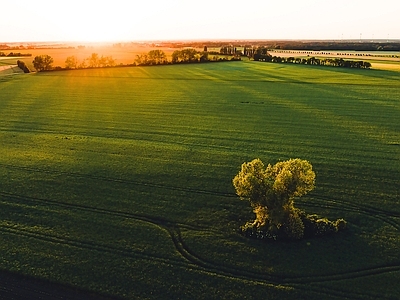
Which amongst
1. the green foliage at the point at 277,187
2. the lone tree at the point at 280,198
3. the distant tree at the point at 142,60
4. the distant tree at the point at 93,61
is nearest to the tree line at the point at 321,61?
the distant tree at the point at 142,60

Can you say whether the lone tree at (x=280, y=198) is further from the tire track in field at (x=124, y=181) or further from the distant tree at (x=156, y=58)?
the distant tree at (x=156, y=58)

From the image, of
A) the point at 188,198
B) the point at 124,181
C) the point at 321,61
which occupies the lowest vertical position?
the point at 188,198

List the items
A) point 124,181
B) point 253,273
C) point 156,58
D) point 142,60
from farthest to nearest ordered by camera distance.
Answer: point 156,58
point 142,60
point 124,181
point 253,273

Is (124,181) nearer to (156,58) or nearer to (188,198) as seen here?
(188,198)

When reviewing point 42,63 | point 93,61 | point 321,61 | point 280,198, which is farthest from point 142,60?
point 280,198

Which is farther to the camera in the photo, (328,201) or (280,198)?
(328,201)

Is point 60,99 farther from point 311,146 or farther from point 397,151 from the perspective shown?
point 397,151

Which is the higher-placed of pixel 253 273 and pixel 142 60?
pixel 142 60
